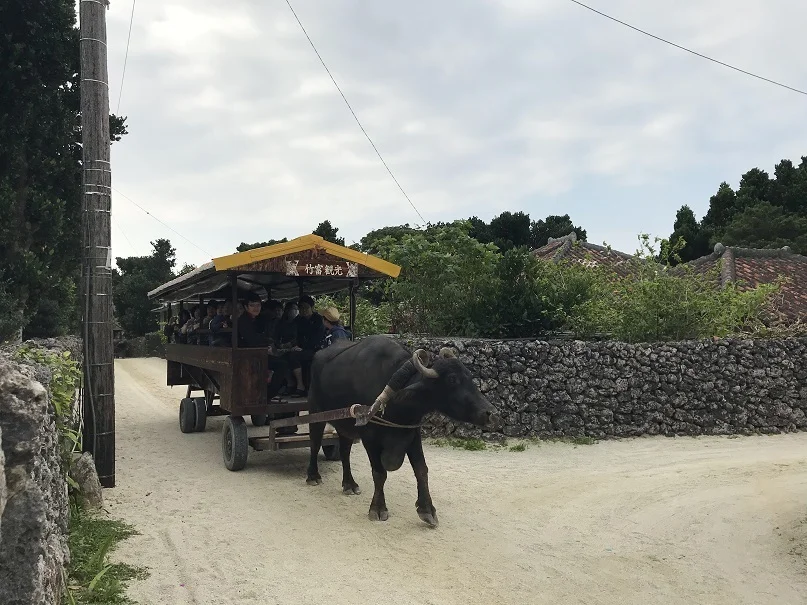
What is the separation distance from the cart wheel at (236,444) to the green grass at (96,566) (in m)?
1.98

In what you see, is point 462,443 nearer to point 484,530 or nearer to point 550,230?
point 484,530

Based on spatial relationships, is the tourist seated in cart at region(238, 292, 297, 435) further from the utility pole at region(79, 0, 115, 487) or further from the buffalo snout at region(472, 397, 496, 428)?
the buffalo snout at region(472, 397, 496, 428)

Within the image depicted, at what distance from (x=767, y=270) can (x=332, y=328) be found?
1438cm

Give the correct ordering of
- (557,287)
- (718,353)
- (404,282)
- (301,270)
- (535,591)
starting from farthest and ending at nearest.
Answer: (404,282), (557,287), (718,353), (301,270), (535,591)

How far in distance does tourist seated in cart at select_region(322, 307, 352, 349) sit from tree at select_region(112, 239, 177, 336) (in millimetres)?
27387

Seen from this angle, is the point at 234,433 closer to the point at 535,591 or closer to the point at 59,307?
the point at 535,591

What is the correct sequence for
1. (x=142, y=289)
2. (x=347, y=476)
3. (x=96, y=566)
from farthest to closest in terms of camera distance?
1. (x=142, y=289)
2. (x=347, y=476)
3. (x=96, y=566)

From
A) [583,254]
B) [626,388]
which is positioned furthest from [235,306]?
[583,254]

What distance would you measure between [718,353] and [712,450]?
1.85 meters

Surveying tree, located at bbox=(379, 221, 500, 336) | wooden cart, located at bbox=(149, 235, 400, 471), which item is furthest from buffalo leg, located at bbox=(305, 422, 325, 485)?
tree, located at bbox=(379, 221, 500, 336)

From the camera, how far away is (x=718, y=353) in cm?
1014

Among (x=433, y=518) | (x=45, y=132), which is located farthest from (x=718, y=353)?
(x=45, y=132)

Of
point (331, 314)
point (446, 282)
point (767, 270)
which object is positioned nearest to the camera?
point (331, 314)

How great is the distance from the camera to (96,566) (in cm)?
422
